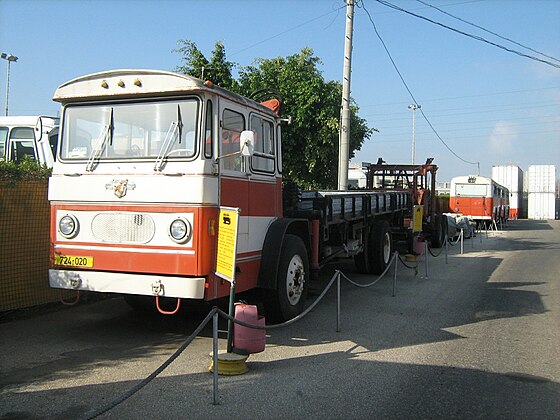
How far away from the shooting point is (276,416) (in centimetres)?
431

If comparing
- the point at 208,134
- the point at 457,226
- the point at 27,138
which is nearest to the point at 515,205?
the point at 457,226

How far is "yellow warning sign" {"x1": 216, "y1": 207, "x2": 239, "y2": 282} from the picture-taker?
535cm

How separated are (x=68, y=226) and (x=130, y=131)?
1.28 meters

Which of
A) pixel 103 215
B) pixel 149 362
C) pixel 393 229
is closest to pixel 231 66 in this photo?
pixel 393 229

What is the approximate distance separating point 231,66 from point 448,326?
892 centimetres

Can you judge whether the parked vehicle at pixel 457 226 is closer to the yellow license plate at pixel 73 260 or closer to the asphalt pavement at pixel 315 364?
the asphalt pavement at pixel 315 364

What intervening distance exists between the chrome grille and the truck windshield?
26.3 inches

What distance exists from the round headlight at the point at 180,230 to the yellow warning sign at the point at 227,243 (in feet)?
1.10

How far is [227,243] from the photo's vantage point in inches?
215

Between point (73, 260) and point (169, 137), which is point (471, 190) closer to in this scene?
point (169, 137)

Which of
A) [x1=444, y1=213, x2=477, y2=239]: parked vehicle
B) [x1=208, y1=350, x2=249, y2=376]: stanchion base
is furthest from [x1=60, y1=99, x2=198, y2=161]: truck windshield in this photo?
[x1=444, y1=213, x2=477, y2=239]: parked vehicle

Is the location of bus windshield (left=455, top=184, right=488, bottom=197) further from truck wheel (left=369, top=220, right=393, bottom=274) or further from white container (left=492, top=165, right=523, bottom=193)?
truck wheel (left=369, top=220, right=393, bottom=274)

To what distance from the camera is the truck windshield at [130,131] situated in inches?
233

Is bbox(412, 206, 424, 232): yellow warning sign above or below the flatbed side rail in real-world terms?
below
